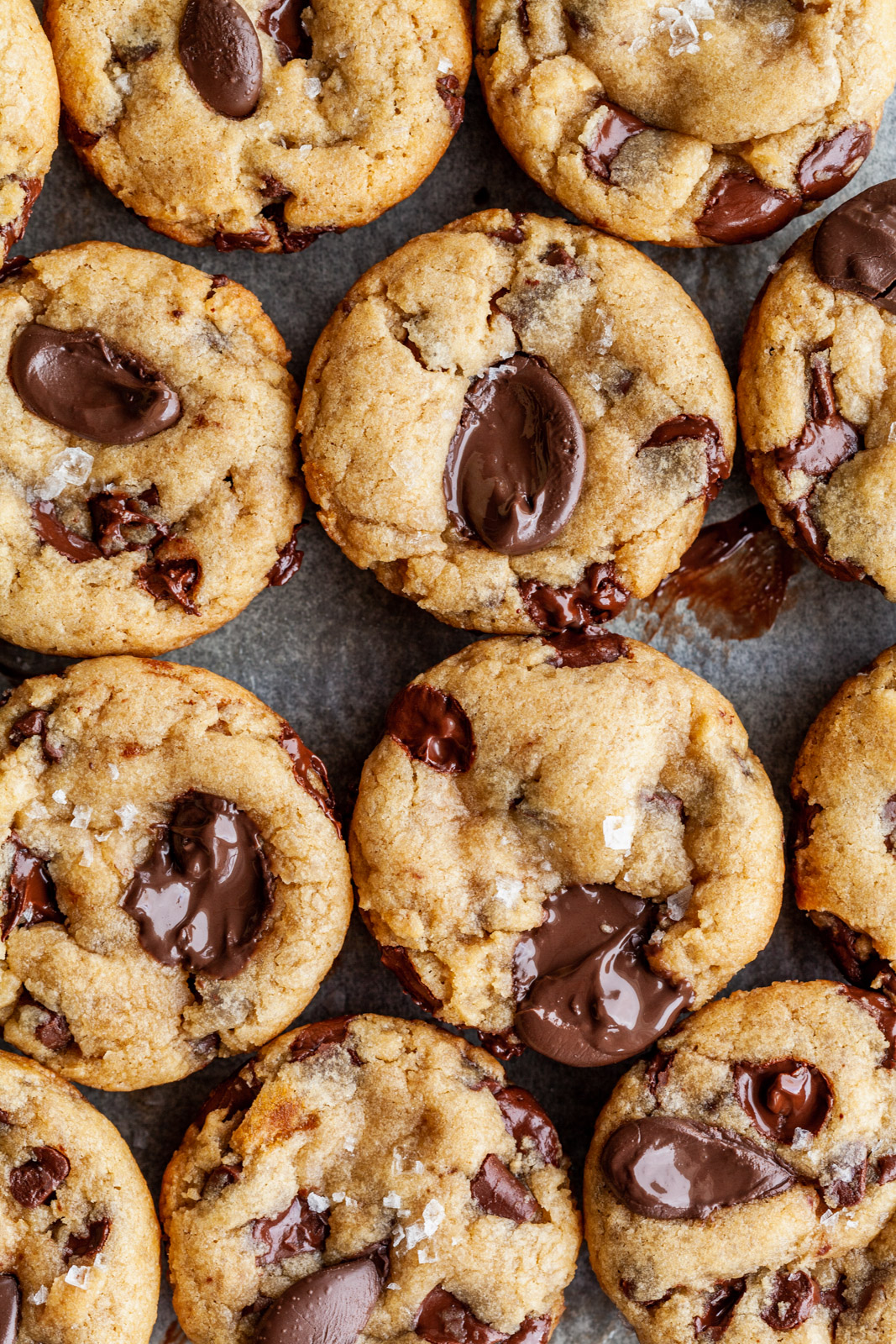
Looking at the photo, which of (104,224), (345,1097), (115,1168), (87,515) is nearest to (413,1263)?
(345,1097)

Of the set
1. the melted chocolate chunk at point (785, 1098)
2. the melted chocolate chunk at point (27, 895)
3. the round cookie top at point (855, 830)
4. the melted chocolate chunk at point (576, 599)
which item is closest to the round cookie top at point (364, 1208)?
the melted chocolate chunk at point (785, 1098)

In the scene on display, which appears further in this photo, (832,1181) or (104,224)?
(104,224)

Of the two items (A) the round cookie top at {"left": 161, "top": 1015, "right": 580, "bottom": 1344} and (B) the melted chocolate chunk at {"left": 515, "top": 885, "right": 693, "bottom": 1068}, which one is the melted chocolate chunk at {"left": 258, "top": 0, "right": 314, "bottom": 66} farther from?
(A) the round cookie top at {"left": 161, "top": 1015, "right": 580, "bottom": 1344}

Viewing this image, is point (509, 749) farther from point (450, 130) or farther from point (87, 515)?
point (450, 130)

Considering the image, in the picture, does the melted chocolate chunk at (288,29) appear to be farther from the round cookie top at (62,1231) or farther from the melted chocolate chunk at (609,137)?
the round cookie top at (62,1231)

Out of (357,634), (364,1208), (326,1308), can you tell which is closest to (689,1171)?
(364,1208)
